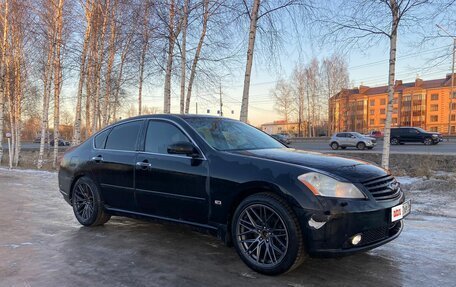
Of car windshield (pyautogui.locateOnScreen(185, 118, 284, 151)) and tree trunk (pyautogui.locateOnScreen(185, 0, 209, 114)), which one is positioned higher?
tree trunk (pyautogui.locateOnScreen(185, 0, 209, 114))

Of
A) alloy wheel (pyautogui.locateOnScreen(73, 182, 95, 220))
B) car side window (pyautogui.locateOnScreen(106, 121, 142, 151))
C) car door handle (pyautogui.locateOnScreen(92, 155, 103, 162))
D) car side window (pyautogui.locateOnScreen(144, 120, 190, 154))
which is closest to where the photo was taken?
car side window (pyautogui.locateOnScreen(144, 120, 190, 154))

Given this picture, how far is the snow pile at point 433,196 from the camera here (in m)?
7.05

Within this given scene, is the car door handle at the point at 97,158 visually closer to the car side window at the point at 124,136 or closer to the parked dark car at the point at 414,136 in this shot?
the car side window at the point at 124,136

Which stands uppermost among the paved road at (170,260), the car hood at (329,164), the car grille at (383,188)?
the car hood at (329,164)

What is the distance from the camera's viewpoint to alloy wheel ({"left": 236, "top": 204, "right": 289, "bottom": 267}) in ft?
12.6

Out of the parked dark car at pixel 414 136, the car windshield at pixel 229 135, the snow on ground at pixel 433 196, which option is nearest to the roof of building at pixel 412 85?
the parked dark car at pixel 414 136

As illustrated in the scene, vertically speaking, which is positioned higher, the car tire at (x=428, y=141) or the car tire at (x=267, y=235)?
the car tire at (x=428, y=141)

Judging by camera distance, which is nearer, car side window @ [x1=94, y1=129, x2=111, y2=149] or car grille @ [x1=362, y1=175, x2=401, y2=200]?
car grille @ [x1=362, y1=175, x2=401, y2=200]

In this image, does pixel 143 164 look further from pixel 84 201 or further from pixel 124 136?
pixel 84 201

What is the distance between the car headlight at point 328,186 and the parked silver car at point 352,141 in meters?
30.7

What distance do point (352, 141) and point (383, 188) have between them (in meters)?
30.9

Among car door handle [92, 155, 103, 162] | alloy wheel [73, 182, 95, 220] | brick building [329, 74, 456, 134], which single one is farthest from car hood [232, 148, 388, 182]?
brick building [329, 74, 456, 134]

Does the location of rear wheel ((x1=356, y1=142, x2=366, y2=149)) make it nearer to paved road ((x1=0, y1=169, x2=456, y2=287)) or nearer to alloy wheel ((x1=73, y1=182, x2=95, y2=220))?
paved road ((x1=0, y1=169, x2=456, y2=287))

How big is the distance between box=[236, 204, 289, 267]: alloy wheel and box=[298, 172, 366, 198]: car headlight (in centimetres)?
44
